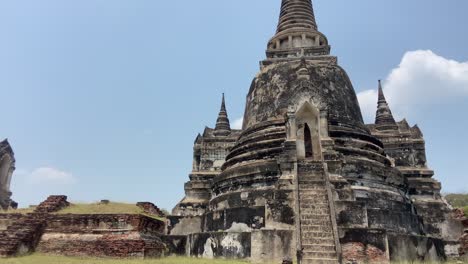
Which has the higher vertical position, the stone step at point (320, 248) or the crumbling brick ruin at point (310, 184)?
the crumbling brick ruin at point (310, 184)

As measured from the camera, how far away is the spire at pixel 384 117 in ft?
75.6

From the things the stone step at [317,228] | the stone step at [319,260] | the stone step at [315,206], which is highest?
the stone step at [315,206]

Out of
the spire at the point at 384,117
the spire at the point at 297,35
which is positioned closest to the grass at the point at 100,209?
the spire at the point at 297,35

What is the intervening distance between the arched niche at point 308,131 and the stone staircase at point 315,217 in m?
1.18

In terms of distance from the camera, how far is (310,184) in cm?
1252

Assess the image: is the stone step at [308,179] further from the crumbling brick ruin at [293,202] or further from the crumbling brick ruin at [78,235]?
the crumbling brick ruin at [78,235]

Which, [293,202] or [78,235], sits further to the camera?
[78,235]

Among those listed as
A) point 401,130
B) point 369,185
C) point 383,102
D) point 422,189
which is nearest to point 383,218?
point 369,185

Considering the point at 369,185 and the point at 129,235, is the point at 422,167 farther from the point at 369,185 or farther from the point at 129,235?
the point at 129,235

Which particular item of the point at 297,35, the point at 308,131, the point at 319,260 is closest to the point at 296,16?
the point at 297,35

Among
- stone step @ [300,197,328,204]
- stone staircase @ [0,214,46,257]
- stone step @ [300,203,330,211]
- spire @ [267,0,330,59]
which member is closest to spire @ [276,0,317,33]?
spire @ [267,0,330,59]

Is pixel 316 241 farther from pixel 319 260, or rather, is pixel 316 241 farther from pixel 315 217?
A: pixel 315 217

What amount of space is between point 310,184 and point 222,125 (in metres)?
13.3

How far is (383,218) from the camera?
12.6m
